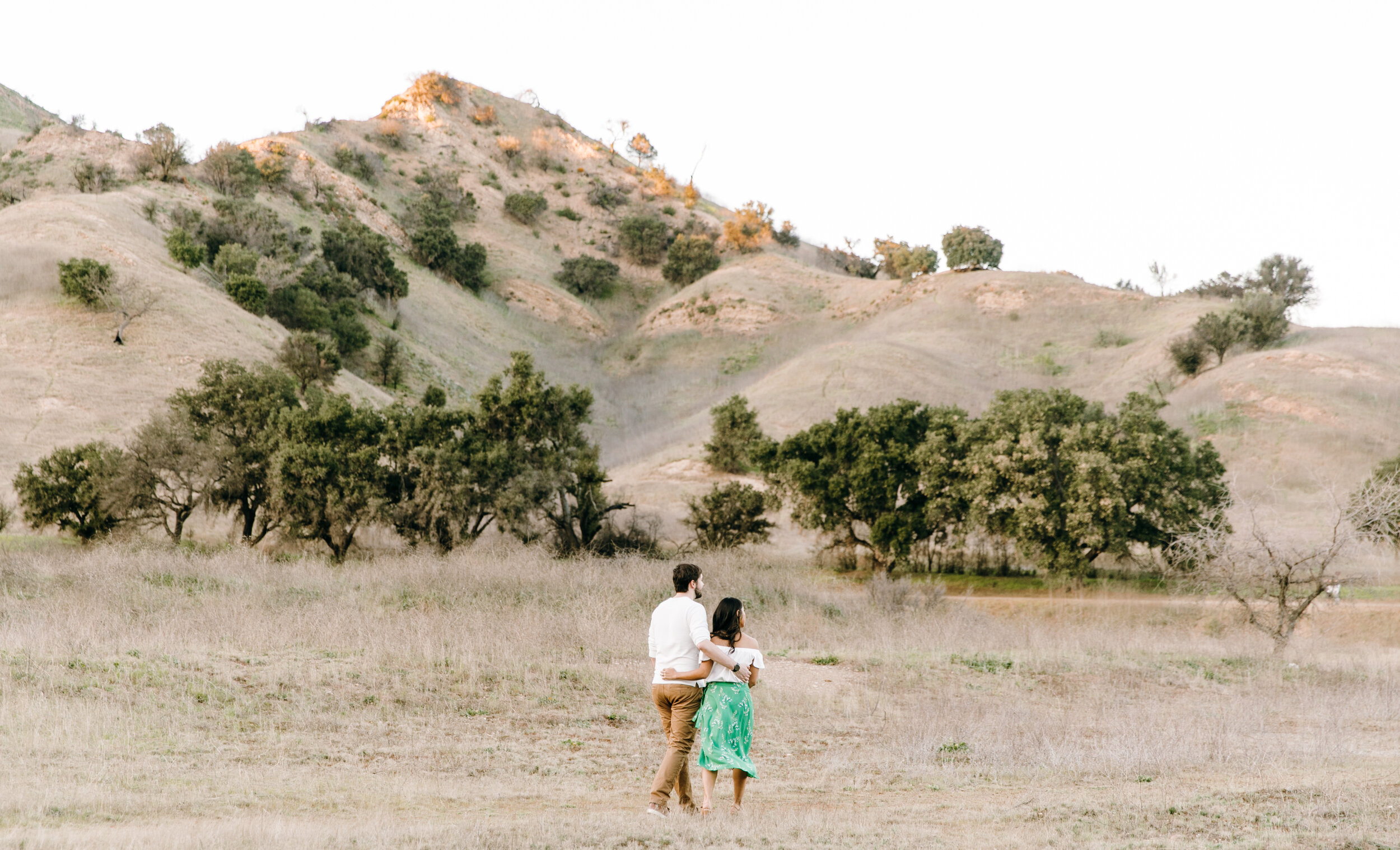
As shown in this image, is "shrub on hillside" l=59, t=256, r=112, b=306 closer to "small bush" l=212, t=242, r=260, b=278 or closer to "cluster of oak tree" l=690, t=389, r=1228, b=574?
"small bush" l=212, t=242, r=260, b=278

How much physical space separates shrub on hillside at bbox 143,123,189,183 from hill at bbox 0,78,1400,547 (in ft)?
4.06

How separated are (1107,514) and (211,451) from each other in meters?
22.2

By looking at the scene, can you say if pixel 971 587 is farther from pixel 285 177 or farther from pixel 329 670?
pixel 285 177

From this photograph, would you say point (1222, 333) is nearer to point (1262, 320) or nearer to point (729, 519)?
point (1262, 320)

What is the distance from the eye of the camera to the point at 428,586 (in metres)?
19.3

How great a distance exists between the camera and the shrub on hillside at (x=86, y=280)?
40.5 meters

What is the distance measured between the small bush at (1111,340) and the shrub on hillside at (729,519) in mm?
41255

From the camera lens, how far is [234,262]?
166ft

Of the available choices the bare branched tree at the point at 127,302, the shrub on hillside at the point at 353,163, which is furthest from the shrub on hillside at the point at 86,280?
the shrub on hillside at the point at 353,163

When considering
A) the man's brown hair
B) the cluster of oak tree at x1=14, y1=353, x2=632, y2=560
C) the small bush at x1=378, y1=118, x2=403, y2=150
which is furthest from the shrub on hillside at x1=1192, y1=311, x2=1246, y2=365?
the small bush at x1=378, y1=118, x2=403, y2=150

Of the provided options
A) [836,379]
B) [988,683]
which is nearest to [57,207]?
[836,379]

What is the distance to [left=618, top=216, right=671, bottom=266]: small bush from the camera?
311 feet

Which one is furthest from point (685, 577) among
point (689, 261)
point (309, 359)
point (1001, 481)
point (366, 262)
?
point (689, 261)

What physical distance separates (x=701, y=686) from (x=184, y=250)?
50.4m
